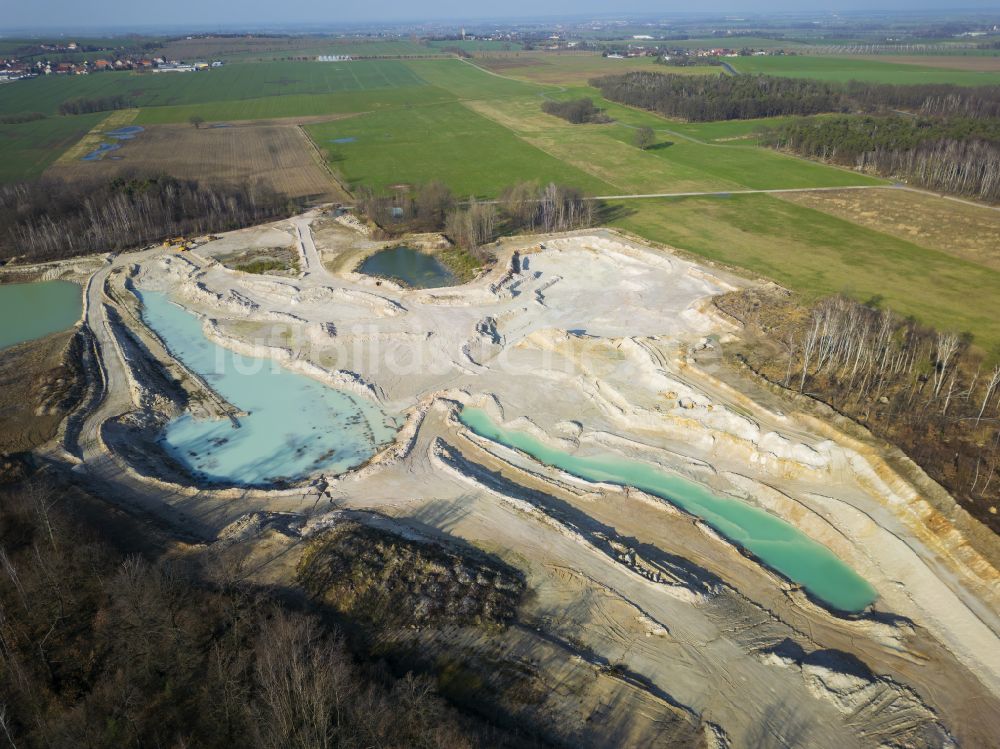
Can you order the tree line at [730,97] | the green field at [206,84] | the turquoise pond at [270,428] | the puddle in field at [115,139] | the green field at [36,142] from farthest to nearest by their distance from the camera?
1. the green field at [206,84]
2. the tree line at [730,97]
3. the puddle in field at [115,139]
4. the green field at [36,142]
5. the turquoise pond at [270,428]

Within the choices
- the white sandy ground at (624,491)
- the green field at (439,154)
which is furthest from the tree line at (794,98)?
the white sandy ground at (624,491)

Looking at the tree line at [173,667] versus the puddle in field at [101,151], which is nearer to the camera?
the tree line at [173,667]

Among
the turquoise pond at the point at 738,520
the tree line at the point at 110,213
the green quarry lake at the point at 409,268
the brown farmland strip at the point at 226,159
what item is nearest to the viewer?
the turquoise pond at the point at 738,520

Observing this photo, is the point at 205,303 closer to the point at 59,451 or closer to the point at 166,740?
the point at 59,451

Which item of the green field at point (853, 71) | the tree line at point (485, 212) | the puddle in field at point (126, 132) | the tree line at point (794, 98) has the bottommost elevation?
the tree line at point (485, 212)

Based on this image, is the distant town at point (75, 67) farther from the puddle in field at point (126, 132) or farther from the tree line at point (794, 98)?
the tree line at point (794, 98)

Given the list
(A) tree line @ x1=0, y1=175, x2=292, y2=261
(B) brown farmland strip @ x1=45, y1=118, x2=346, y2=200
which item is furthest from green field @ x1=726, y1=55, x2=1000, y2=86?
(A) tree line @ x1=0, y1=175, x2=292, y2=261

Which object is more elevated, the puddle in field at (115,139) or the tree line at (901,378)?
the puddle in field at (115,139)

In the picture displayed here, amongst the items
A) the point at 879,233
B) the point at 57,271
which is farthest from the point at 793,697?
the point at 57,271

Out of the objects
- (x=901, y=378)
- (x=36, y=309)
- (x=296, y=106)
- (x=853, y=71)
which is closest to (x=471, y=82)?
(x=296, y=106)
